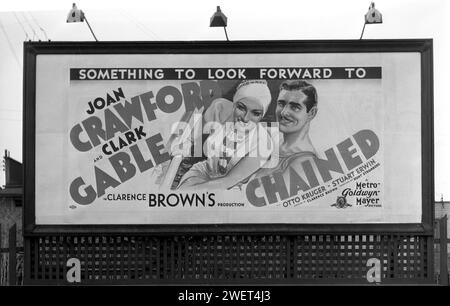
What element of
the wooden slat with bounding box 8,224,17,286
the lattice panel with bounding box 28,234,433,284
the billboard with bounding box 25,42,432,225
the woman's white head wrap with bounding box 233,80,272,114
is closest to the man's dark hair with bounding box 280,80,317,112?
the billboard with bounding box 25,42,432,225

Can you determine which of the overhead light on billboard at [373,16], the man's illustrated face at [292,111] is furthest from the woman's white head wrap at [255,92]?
the overhead light on billboard at [373,16]

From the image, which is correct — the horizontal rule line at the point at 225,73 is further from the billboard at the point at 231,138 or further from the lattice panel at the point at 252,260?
the lattice panel at the point at 252,260

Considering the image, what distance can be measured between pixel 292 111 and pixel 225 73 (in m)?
0.91

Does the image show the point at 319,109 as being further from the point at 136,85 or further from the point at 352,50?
the point at 136,85

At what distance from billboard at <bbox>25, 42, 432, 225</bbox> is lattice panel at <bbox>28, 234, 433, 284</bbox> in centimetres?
24

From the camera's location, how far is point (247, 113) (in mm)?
8016

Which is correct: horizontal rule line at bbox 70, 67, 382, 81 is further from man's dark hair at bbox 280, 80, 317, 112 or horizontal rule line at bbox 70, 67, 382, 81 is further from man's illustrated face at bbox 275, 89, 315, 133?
man's illustrated face at bbox 275, 89, 315, 133

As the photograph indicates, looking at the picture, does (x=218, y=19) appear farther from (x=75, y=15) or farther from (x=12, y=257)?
(x=12, y=257)

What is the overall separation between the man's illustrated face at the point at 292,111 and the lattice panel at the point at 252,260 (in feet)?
4.28

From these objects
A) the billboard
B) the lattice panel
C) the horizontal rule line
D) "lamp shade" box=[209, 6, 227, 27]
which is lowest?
the lattice panel

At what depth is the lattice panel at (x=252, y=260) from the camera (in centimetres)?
799

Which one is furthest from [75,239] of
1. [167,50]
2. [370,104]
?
[370,104]

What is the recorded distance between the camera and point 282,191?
26.3 feet

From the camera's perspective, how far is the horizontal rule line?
8008 mm
